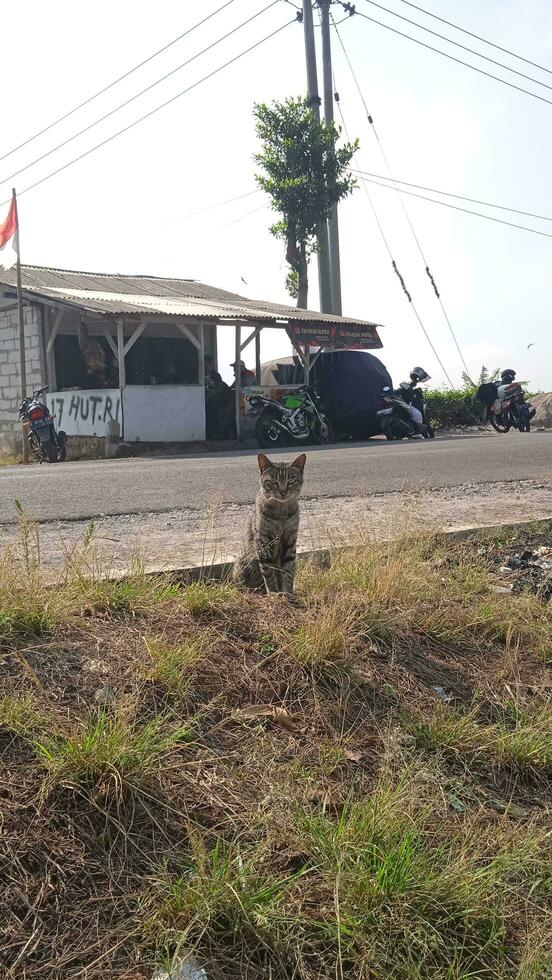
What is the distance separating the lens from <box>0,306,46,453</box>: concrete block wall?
67.8 feet

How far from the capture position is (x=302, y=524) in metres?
5.87

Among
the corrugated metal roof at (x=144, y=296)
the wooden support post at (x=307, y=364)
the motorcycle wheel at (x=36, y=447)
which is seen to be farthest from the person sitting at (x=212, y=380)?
the motorcycle wheel at (x=36, y=447)

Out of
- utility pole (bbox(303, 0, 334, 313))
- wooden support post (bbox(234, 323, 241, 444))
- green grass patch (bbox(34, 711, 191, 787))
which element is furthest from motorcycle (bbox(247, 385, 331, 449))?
green grass patch (bbox(34, 711, 191, 787))

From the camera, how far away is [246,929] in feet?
6.57

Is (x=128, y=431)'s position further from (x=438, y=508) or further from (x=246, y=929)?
(x=246, y=929)

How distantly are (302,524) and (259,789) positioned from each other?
347 centimetres

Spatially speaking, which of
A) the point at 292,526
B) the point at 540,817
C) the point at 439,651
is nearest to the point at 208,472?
the point at 292,526

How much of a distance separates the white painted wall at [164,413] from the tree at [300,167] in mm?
9596

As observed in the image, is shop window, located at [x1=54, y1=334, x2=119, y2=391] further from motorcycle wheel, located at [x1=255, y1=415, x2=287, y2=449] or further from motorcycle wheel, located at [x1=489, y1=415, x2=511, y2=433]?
motorcycle wheel, located at [x1=489, y1=415, x2=511, y2=433]

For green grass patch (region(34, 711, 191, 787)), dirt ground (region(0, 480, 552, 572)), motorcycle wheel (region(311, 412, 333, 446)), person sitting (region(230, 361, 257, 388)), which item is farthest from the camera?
person sitting (region(230, 361, 257, 388))

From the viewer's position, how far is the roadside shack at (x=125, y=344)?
17.6 m

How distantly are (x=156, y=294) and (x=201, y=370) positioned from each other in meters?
5.97

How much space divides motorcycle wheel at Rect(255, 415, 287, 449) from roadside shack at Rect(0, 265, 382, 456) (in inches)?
39.0

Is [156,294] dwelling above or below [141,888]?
above
